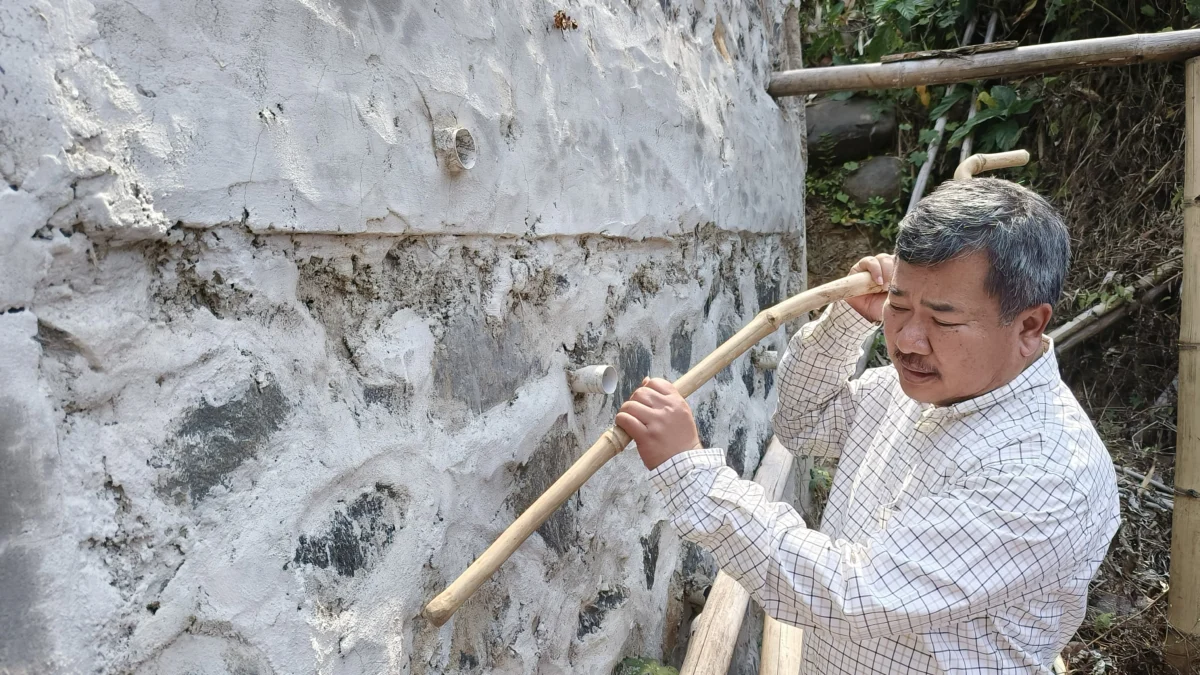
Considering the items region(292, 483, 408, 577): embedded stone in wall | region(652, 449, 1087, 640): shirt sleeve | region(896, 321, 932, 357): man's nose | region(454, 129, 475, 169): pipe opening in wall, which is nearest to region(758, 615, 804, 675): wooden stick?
region(652, 449, 1087, 640): shirt sleeve

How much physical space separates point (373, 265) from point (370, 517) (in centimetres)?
38

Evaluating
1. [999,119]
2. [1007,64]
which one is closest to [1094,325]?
[999,119]

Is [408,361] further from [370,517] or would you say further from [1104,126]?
[1104,126]

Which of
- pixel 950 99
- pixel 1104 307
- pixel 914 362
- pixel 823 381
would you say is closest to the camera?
pixel 914 362

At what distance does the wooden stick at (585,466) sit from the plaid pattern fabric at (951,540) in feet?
0.38

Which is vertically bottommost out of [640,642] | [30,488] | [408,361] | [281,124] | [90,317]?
[640,642]

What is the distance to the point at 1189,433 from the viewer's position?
3.12m

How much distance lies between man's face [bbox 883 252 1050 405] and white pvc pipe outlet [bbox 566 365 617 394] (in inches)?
21.5

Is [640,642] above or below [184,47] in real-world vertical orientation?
below

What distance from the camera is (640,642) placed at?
6.72ft

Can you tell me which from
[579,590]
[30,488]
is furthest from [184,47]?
[579,590]

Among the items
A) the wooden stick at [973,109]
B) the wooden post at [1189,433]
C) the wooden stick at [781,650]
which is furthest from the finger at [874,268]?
the wooden stick at [973,109]

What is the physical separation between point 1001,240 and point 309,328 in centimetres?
110

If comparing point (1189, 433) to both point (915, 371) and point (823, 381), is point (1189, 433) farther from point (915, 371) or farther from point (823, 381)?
point (915, 371)
